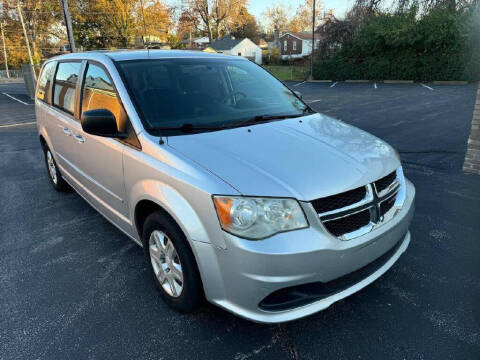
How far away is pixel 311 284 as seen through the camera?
201cm

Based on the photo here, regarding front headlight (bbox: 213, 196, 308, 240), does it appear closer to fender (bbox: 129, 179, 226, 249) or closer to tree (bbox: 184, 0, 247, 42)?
fender (bbox: 129, 179, 226, 249)

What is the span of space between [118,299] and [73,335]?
41 cm

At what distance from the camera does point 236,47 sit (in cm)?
5538

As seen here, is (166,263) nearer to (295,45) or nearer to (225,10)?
(225,10)

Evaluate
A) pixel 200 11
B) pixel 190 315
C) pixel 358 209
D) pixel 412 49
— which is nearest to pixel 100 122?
pixel 190 315

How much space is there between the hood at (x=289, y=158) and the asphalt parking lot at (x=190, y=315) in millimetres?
980

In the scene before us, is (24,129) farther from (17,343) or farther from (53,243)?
(17,343)

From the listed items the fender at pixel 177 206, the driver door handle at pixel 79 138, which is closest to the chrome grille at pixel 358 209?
the fender at pixel 177 206

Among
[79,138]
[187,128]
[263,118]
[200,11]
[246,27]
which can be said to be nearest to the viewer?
[187,128]

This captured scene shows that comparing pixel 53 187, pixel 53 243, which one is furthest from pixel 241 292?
pixel 53 187

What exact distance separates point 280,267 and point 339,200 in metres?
0.54

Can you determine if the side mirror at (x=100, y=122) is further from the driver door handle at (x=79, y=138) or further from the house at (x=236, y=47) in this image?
the house at (x=236, y=47)

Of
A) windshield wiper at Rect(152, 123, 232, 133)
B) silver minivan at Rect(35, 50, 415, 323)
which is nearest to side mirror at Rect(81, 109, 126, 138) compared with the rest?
silver minivan at Rect(35, 50, 415, 323)

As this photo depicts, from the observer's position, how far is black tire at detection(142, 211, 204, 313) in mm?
2182
